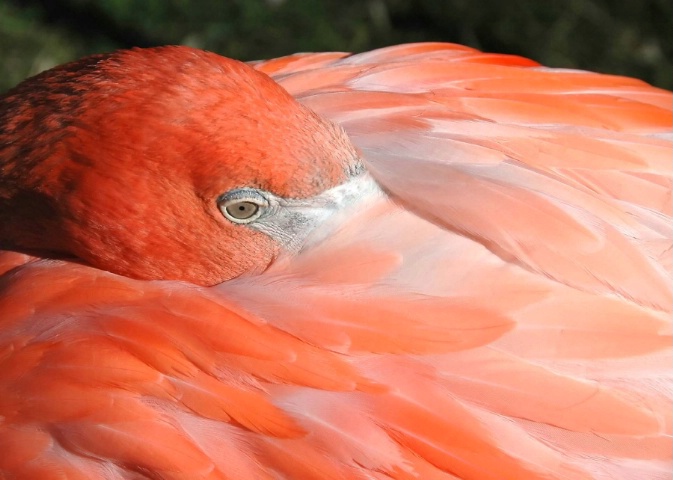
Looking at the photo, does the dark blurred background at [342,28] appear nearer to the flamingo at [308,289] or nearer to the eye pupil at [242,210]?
the flamingo at [308,289]

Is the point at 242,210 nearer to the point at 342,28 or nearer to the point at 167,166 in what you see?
the point at 167,166

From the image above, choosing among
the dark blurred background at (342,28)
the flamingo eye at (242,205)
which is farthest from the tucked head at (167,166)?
the dark blurred background at (342,28)

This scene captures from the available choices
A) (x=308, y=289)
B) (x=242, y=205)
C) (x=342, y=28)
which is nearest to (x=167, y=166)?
(x=242, y=205)

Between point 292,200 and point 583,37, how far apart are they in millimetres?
2958

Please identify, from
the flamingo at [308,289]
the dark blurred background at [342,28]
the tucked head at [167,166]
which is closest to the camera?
the flamingo at [308,289]

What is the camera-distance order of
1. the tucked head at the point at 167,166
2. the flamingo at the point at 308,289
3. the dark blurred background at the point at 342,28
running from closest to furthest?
Answer: the flamingo at the point at 308,289 < the tucked head at the point at 167,166 < the dark blurred background at the point at 342,28

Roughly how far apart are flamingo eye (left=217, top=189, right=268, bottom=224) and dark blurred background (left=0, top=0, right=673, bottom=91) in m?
2.68

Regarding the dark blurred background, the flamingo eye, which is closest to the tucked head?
the flamingo eye

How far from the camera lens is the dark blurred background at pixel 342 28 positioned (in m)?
4.30

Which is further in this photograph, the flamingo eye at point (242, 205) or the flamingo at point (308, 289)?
the flamingo eye at point (242, 205)

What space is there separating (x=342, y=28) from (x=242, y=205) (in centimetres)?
282

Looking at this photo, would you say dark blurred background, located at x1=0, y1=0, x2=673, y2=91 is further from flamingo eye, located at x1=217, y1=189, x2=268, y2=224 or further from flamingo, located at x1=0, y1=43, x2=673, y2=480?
flamingo eye, located at x1=217, y1=189, x2=268, y2=224

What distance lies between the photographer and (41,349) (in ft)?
5.60

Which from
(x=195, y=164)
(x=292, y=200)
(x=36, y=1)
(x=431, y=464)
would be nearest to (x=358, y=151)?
(x=292, y=200)
